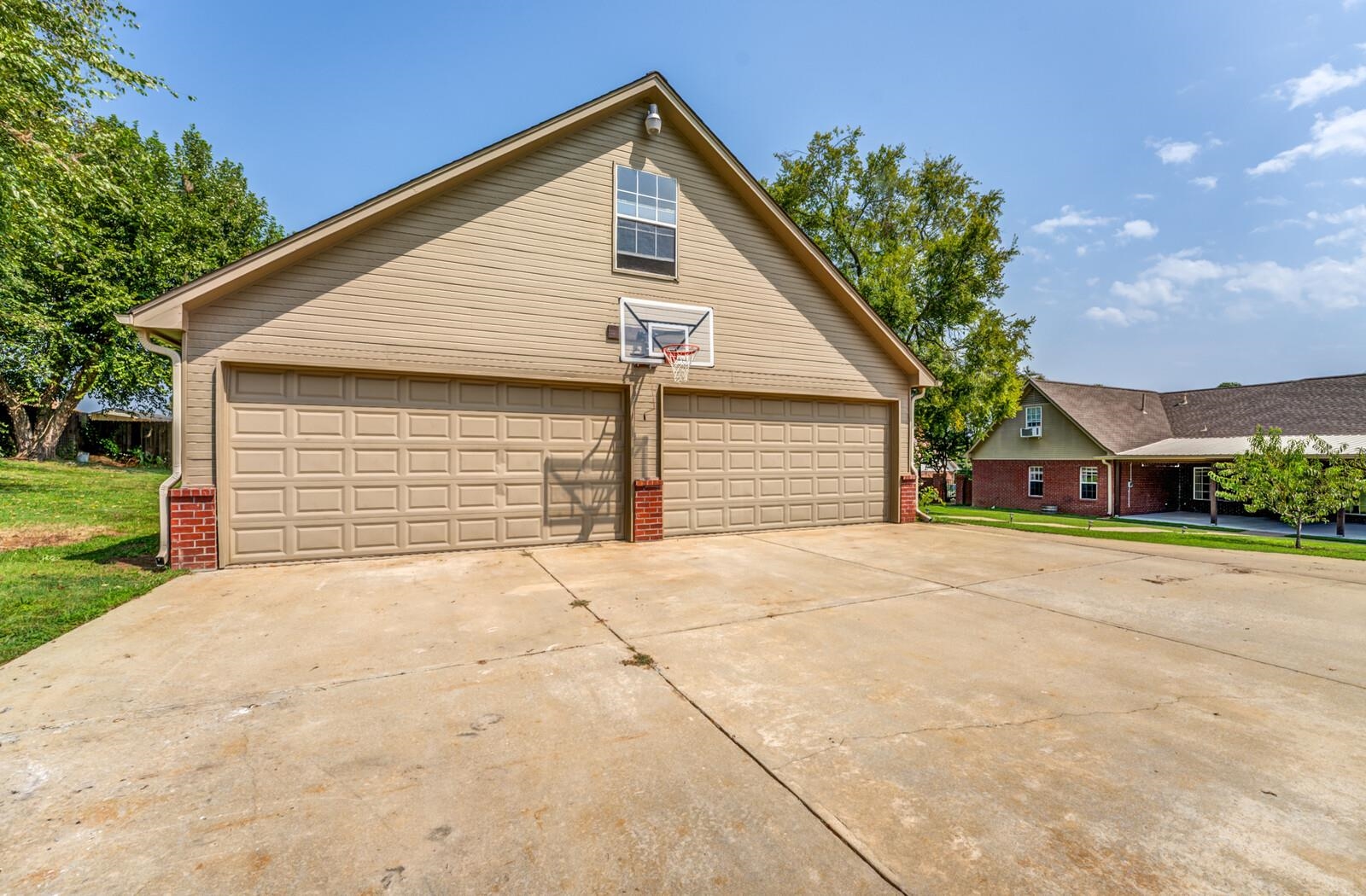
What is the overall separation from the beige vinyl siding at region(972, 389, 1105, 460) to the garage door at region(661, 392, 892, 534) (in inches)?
719

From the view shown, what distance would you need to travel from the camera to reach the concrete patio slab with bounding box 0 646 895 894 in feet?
6.19

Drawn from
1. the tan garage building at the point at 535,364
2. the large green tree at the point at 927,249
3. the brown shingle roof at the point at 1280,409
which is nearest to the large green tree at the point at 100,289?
the tan garage building at the point at 535,364

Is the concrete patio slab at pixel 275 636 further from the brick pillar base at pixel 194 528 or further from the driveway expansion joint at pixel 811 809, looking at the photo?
the driveway expansion joint at pixel 811 809

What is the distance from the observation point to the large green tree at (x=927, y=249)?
73.4 feet

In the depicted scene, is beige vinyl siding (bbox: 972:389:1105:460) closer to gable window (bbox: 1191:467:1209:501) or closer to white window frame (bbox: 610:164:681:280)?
gable window (bbox: 1191:467:1209:501)

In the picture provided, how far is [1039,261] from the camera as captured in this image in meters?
22.4

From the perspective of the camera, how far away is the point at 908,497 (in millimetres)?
11461

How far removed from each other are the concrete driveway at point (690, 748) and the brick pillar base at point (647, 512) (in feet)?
11.7

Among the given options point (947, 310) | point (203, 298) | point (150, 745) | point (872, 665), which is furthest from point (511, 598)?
point (947, 310)

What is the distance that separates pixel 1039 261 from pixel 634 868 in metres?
26.6

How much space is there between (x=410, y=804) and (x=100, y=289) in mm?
25673

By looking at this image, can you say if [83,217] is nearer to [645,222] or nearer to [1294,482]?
[645,222]

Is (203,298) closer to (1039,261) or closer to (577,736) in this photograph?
(577,736)

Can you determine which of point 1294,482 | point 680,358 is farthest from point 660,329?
point 1294,482
